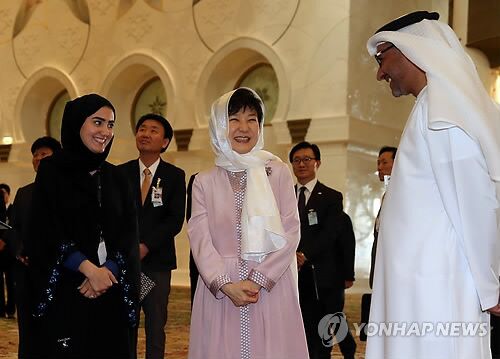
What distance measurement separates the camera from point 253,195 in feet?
10.8

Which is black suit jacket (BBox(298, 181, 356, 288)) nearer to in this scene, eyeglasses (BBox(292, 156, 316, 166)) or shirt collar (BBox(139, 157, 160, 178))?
eyeglasses (BBox(292, 156, 316, 166))

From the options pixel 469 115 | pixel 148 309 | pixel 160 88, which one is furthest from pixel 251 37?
pixel 469 115

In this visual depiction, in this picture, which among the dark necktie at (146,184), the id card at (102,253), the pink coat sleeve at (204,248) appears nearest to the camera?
the id card at (102,253)

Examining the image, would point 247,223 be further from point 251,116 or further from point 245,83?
point 245,83

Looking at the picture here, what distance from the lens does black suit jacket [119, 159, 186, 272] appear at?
14.5 feet

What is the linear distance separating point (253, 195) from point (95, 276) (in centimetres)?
86

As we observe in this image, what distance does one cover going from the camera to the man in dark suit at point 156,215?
14.4ft

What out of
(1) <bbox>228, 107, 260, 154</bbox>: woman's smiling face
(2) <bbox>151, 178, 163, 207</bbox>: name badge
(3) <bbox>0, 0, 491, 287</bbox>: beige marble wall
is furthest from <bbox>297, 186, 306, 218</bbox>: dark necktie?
(3) <bbox>0, 0, 491, 287</bbox>: beige marble wall

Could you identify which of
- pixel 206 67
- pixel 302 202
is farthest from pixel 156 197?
pixel 206 67

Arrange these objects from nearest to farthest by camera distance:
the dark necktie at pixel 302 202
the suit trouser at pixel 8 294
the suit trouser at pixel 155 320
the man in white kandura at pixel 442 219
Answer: the man in white kandura at pixel 442 219
the suit trouser at pixel 155 320
the dark necktie at pixel 302 202
the suit trouser at pixel 8 294

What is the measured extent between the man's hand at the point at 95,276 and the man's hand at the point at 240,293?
562 millimetres

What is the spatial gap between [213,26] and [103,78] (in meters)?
2.52

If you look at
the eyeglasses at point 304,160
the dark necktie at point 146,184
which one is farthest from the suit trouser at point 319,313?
the dark necktie at point 146,184

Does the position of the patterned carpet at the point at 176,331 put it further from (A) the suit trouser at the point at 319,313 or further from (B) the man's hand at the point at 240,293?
(B) the man's hand at the point at 240,293
